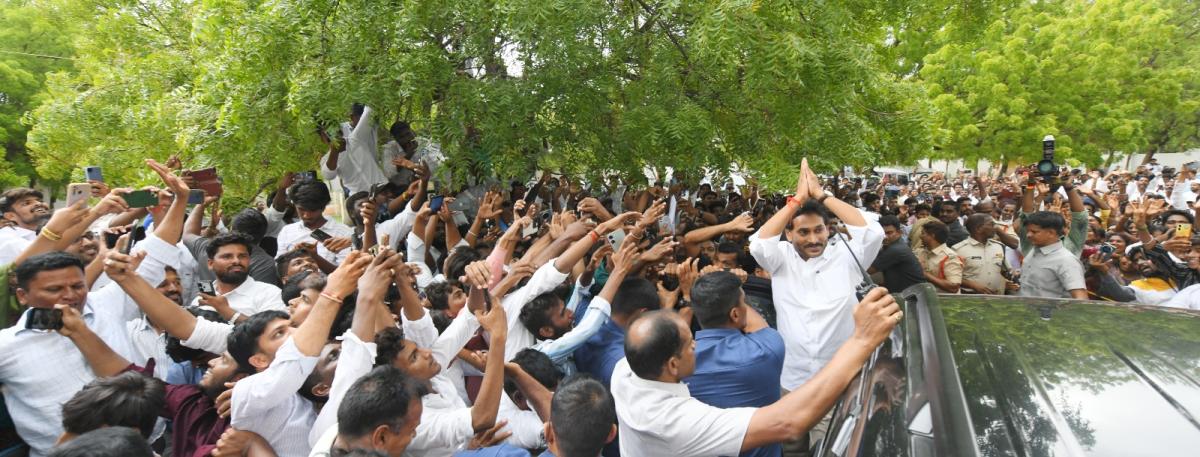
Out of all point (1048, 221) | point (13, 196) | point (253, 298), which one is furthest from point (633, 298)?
point (13, 196)

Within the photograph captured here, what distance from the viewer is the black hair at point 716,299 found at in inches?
117

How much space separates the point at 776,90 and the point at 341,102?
10.8 ft

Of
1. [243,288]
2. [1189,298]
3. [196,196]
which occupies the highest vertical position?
[196,196]

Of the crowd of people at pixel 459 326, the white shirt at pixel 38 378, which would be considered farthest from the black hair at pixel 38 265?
the white shirt at pixel 38 378

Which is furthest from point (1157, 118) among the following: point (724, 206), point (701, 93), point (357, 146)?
point (357, 146)

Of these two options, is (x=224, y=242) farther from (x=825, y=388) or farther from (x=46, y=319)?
(x=825, y=388)

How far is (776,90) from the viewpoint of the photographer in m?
5.29

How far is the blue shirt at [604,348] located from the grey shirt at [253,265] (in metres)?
2.99

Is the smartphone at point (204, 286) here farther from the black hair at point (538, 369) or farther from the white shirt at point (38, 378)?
the black hair at point (538, 369)

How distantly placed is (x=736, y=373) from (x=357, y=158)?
5.10m

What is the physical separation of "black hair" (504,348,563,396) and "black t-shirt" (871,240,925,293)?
11.0 ft

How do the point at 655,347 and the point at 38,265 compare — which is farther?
the point at 38,265

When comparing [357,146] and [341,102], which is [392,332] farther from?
[357,146]

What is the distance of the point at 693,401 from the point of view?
226cm
